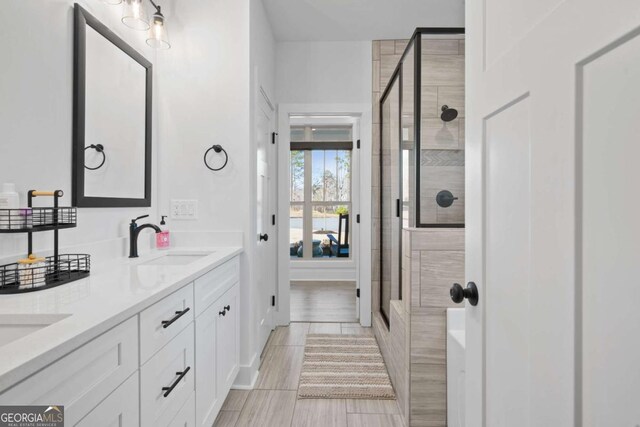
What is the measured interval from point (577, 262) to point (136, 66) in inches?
91.4

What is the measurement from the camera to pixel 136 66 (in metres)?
2.09

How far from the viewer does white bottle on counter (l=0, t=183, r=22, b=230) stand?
1.15 metres

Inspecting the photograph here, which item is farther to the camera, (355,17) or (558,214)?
(355,17)

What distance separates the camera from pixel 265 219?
3.04 meters

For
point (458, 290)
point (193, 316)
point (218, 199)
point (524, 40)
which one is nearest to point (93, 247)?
point (193, 316)

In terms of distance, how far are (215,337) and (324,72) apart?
270cm

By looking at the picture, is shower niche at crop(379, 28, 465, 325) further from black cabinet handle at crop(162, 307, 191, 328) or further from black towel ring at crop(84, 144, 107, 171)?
black towel ring at crop(84, 144, 107, 171)

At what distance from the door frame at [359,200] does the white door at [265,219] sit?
0.09 metres

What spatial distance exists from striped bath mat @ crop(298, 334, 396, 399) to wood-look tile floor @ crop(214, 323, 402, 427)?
6 centimetres

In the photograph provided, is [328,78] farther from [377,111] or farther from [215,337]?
[215,337]

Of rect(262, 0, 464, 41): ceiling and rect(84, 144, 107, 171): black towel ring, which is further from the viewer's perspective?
rect(262, 0, 464, 41): ceiling

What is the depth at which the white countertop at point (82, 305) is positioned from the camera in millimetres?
649

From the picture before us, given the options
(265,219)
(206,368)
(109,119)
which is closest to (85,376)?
(206,368)

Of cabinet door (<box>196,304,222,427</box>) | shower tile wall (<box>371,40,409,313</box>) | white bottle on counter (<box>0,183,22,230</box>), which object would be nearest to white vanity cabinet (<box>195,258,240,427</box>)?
cabinet door (<box>196,304,222,427</box>)
